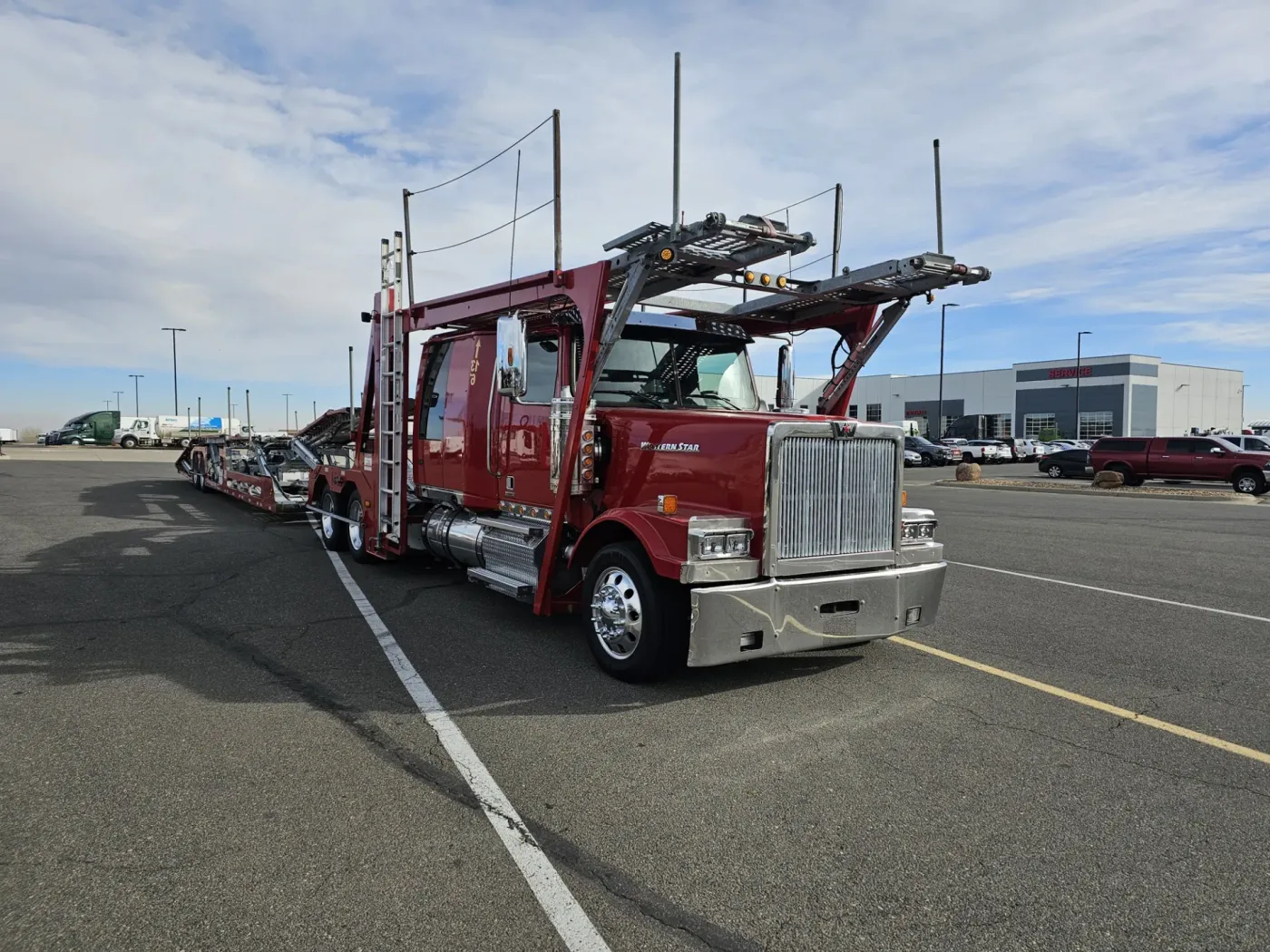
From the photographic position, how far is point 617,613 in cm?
510

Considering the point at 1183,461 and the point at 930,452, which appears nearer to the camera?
the point at 1183,461

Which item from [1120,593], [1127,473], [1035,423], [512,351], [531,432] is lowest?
[1120,593]

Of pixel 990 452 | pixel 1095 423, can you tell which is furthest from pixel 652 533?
pixel 1095 423

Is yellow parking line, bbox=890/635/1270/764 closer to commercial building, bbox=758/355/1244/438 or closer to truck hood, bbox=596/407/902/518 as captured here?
truck hood, bbox=596/407/902/518

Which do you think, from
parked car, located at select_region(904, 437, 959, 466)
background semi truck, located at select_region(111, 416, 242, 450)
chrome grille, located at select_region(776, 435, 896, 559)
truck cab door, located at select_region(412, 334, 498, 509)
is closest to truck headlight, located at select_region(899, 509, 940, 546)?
chrome grille, located at select_region(776, 435, 896, 559)

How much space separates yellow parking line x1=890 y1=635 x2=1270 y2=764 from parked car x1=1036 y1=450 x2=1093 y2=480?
2883 cm

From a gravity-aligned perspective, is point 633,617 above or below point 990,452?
below

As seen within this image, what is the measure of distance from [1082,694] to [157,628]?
6465 millimetres

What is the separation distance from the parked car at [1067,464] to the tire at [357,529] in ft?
95.0

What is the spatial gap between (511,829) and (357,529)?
674 centimetres

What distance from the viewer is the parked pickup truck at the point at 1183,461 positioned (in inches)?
948

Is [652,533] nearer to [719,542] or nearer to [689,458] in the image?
[719,542]

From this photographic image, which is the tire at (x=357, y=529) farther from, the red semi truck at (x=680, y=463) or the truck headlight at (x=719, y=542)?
the truck headlight at (x=719, y=542)

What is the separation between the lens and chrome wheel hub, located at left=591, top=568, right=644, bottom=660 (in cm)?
500
